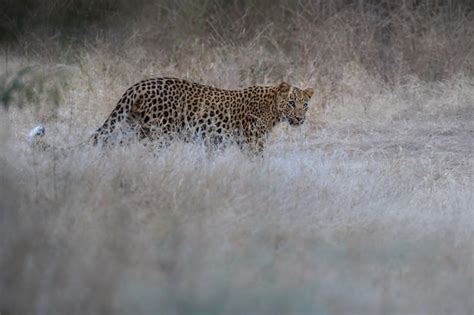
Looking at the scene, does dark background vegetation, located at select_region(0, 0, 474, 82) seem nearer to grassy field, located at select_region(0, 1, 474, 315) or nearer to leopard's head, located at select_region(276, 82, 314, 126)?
grassy field, located at select_region(0, 1, 474, 315)

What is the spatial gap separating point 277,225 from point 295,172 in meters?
1.59

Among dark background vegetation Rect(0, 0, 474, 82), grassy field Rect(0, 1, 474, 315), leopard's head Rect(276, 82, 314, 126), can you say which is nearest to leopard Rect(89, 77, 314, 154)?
leopard's head Rect(276, 82, 314, 126)

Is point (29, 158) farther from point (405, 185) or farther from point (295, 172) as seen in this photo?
point (405, 185)

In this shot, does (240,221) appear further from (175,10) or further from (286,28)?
(175,10)

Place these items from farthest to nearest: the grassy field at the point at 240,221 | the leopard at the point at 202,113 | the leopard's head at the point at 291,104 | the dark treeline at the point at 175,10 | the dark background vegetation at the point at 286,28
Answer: the dark treeline at the point at 175,10, the dark background vegetation at the point at 286,28, the leopard's head at the point at 291,104, the leopard at the point at 202,113, the grassy field at the point at 240,221

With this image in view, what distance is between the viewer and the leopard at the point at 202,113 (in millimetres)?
9328

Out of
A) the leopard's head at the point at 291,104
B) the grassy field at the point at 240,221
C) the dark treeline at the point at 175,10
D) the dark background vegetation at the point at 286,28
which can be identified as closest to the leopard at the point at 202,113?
the leopard's head at the point at 291,104

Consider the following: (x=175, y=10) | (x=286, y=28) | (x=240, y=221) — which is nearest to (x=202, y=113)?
(x=240, y=221)

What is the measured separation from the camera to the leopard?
30.6 feet

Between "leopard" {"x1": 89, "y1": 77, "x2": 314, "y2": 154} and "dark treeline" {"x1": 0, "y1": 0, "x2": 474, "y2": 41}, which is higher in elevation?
"dark treeline" {"x1": 0, "y1": 0, "x2": 474, "y2": 41}

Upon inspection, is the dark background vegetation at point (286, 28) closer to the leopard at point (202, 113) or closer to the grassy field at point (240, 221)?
the grassy field at point (240, 221)

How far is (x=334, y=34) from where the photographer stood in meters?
15.7

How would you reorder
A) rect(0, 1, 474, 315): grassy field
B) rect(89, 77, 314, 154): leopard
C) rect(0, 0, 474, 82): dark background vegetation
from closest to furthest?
rect(0, 1, 474, 315): grassy field, rect(89, 77, 314, 154): leopard, rect(0, 0, 474, 82): dark background vegetation

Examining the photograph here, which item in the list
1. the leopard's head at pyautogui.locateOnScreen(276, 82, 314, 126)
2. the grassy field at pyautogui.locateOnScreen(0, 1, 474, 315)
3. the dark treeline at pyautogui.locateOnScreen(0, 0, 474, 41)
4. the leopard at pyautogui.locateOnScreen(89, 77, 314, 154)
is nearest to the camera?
the grassy field at pyautogui.locateOnScreen(0, 1, 474, 315)
